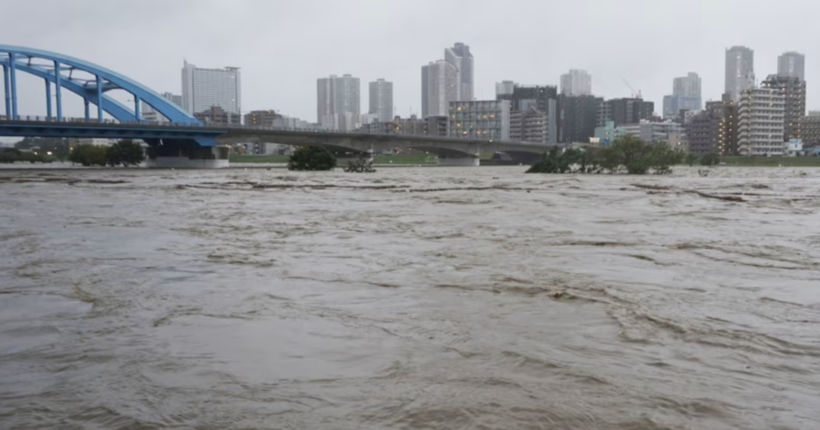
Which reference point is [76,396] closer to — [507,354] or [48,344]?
[48,344]

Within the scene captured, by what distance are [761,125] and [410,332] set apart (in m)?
167

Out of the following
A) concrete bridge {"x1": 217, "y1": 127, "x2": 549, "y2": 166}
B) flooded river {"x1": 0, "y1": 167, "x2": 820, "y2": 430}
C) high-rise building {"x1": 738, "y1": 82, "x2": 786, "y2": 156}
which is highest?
high-rise building {"x1": 738, "y1": 82, "x2": 786, "y2": 156}

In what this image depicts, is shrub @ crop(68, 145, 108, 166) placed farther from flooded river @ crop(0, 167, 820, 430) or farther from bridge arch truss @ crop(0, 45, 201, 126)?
flooded river @ crop(0, 167, 820, 430)

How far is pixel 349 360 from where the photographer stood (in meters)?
4.71

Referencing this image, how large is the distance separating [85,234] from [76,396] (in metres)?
9.62

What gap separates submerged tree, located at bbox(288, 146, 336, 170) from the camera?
2496 inches

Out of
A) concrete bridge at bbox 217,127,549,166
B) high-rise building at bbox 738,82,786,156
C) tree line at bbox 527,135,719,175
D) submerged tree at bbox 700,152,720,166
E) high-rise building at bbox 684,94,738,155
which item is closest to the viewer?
tree line at bbox 527,135,719,175

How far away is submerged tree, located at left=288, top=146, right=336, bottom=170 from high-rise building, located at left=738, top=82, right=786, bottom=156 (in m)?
119

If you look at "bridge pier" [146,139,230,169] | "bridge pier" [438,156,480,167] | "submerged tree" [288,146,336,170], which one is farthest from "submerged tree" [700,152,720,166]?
"bridge pier" [146,139,230,169]

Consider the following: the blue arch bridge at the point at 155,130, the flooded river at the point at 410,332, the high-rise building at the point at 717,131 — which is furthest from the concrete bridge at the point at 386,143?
the flooded river at the point at 410,332

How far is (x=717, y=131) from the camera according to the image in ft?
553

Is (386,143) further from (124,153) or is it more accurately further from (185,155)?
(124,153)

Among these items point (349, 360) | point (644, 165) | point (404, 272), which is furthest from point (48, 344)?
point (644, 165)

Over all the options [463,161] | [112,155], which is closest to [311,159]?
[112,155]
